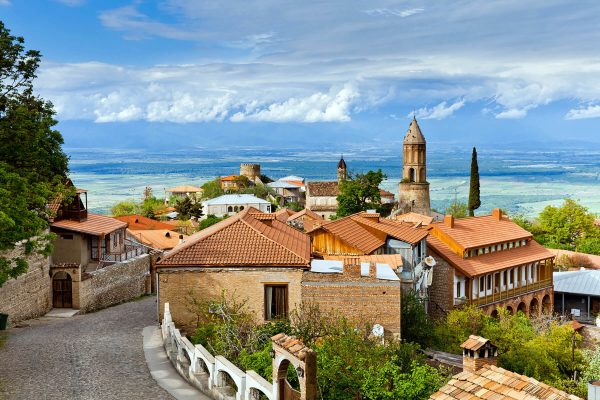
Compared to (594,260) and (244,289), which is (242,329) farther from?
(594,260)

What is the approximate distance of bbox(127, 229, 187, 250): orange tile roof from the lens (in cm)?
4400

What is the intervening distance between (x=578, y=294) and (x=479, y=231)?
854cm

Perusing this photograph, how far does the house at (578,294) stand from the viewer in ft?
151

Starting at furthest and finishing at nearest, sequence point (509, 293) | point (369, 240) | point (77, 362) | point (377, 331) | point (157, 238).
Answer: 1. point (157, 238)
2. point (509, 293)
3. point (369, 240)
4. point (377, 331)
5. point (77, 362)

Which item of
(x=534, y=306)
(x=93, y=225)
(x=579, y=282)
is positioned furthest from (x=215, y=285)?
(x=579, y=282)

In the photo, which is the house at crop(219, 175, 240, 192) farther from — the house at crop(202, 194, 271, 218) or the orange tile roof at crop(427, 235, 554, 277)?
the orange tile roof at crop(427, 235, 554, 277)

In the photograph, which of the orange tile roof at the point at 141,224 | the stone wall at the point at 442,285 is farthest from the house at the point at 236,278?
the orange tile roof at the point at 141,224

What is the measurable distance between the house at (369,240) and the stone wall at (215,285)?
6025 millimetres

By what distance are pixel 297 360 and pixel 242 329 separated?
706cm

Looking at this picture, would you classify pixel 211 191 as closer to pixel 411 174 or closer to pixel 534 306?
pixel 411 174

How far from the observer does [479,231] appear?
150 feet

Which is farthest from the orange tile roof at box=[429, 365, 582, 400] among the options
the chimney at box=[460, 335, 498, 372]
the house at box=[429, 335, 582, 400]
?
the chimney at box=[460, 335, 498, 372]

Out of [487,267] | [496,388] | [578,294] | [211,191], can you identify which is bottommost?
[578,294]

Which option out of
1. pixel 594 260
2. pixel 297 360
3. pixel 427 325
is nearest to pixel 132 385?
pixel 297 360
